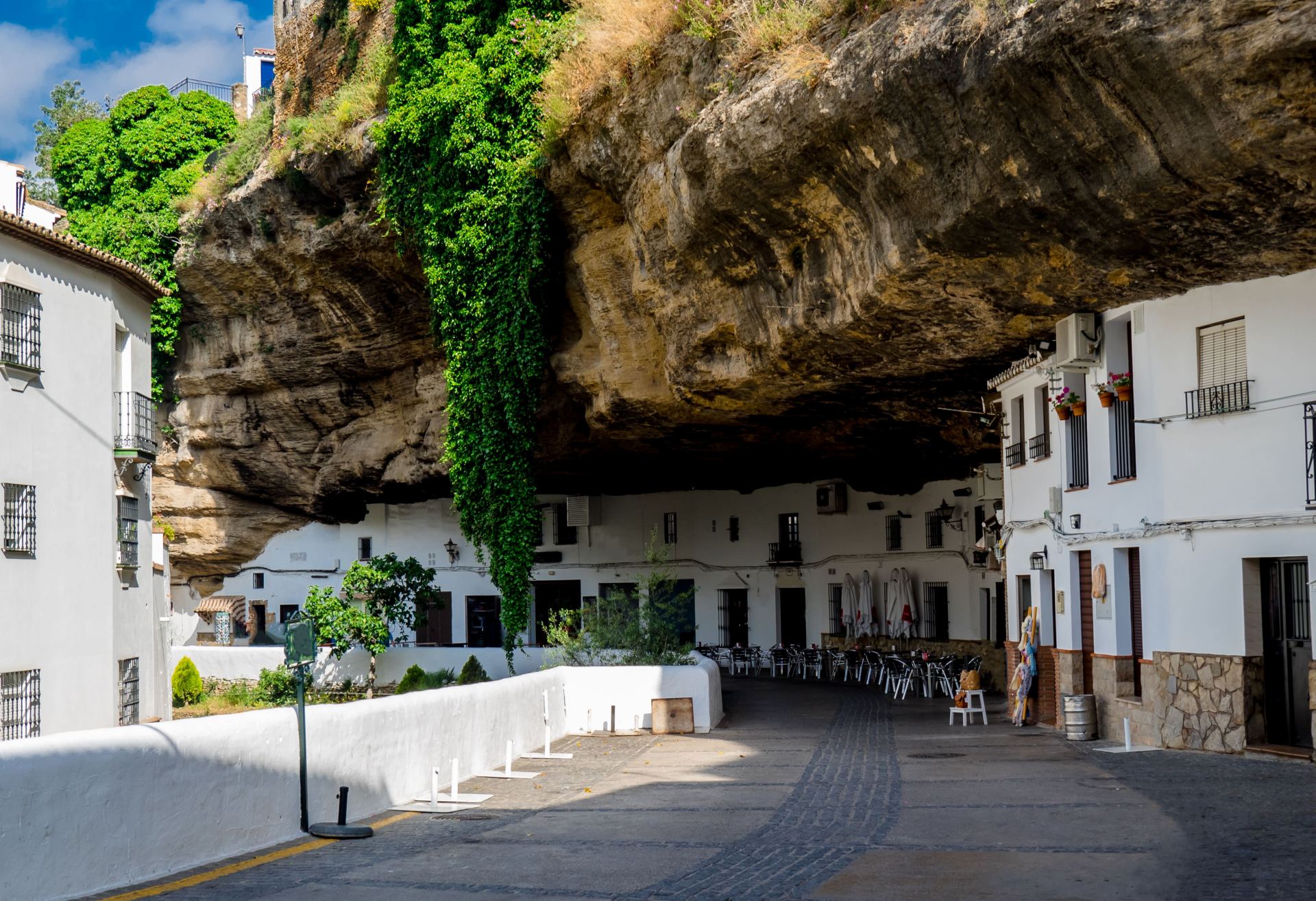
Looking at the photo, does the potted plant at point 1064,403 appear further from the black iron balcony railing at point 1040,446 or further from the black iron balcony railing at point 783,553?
the black iron balcony railing at point 783,553

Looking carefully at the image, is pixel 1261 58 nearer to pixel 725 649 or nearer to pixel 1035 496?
pixel 1035 496

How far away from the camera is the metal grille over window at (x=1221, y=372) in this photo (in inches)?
502

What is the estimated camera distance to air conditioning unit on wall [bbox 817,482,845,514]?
95.8 ft

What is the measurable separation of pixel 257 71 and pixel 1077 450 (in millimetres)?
31269

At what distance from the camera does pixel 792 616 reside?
31.5m

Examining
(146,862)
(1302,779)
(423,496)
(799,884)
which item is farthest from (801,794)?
(423,496)

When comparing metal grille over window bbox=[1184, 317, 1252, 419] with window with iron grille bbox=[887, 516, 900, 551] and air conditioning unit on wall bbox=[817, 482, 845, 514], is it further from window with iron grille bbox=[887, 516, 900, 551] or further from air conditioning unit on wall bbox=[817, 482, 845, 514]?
air conditioning unit on wall bbox=[817, 482, 845, 514]

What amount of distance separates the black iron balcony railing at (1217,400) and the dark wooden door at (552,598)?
23123 millimetres

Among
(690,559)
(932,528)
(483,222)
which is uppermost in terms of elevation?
(483,222)

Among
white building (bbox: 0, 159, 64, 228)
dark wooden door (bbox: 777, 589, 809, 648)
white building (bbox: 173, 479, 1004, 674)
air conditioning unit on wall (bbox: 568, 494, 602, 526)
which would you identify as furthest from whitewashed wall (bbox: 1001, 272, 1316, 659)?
air conditioning unit on wall (bbox: 568, 494, 602, 526)

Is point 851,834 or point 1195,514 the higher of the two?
point 1195,514

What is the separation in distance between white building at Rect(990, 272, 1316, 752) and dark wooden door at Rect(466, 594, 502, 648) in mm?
20658

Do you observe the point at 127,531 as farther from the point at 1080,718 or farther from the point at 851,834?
the point at 1080,718

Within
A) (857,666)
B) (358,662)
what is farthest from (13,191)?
(857,666)
